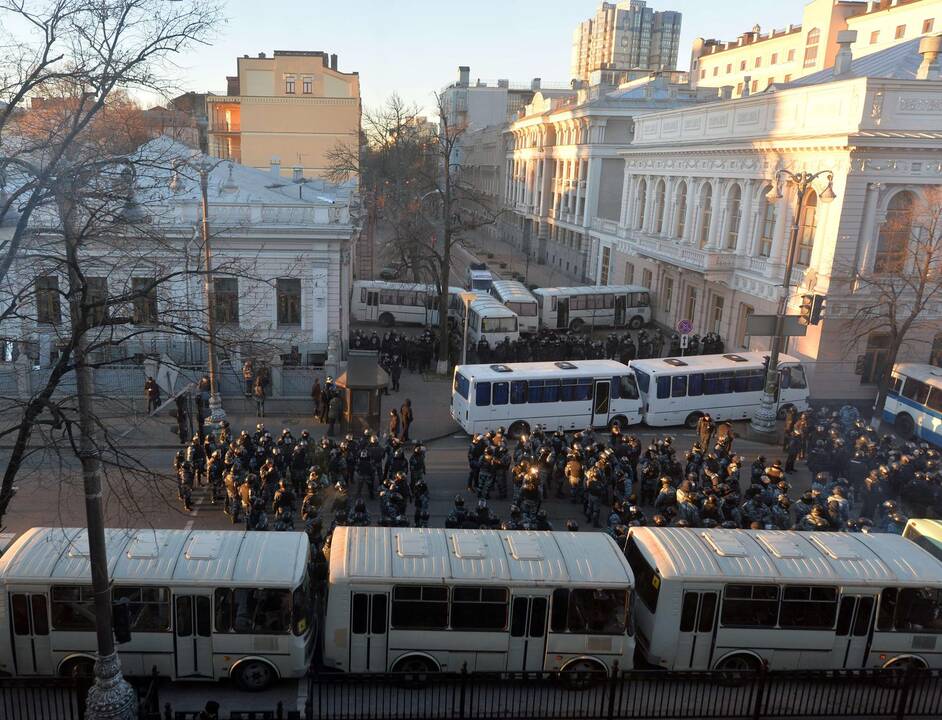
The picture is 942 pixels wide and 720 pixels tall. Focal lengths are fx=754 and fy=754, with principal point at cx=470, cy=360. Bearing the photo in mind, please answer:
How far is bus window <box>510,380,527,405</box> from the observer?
822 inches

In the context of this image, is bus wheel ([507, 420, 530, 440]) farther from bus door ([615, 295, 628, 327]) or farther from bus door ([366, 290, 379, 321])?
bus door ([615, 295, 628, 327])

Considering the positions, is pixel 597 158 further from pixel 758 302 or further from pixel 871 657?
pixel 871 657

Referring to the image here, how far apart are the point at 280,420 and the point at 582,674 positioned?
591 inches

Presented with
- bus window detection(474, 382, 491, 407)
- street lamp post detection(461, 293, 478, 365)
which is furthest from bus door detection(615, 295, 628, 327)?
bus window detection(474, 382, 491, 407)

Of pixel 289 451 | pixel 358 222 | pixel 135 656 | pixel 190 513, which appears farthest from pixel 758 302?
pixel 135 656

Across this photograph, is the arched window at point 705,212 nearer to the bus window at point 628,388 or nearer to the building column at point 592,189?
the bus window at point 628,388

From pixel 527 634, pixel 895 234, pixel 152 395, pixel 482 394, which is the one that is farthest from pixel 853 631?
pixel 895 234

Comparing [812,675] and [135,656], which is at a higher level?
[812,675]

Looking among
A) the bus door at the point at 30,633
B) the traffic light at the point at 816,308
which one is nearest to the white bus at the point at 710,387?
the traffic light at the point at 816,308

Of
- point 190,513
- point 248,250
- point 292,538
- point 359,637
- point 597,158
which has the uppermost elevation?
point 597,158

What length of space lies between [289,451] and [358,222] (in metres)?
21.1

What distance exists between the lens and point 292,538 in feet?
34.9

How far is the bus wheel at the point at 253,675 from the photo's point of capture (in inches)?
389

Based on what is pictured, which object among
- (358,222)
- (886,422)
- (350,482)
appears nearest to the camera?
(350,482)
